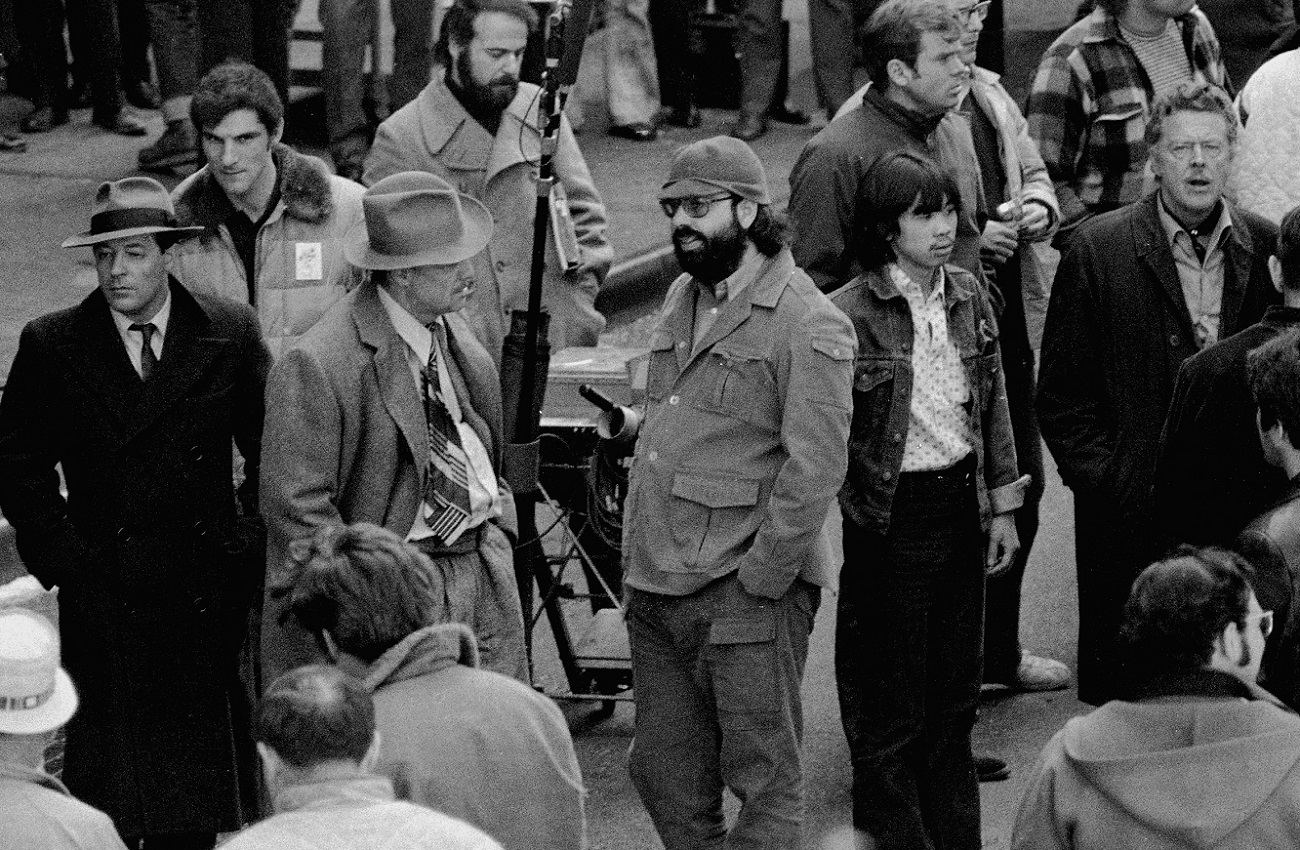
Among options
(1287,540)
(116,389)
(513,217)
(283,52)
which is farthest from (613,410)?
(283,52)

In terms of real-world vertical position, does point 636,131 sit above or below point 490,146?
below

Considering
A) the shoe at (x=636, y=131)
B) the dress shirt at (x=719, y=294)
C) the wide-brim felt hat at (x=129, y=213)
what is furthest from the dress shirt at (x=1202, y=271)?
the shoe at (x=636, y=131)

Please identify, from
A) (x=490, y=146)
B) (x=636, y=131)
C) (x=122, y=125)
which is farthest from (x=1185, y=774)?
(x=636, y=131)

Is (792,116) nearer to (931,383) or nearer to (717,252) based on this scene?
(931,383)

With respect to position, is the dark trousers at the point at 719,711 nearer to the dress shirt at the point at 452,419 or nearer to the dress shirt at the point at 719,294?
the dress shirt at the point at 452,419

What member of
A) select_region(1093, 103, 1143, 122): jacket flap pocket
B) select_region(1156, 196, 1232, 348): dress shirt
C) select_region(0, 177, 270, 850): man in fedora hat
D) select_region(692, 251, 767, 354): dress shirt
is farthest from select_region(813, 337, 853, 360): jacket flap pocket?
select_region(1093, 103, 1143, 122): jacket flap pocket

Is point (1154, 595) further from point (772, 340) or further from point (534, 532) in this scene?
point (534, 532)

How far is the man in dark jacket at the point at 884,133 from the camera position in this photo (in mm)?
6539

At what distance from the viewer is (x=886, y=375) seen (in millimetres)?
5957

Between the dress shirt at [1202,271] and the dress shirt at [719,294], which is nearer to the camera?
the dress shirt at [719,294]

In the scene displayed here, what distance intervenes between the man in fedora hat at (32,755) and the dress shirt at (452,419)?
1587mm

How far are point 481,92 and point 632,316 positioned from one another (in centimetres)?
426

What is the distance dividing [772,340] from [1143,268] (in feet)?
4.91

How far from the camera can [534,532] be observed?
23.0ft
